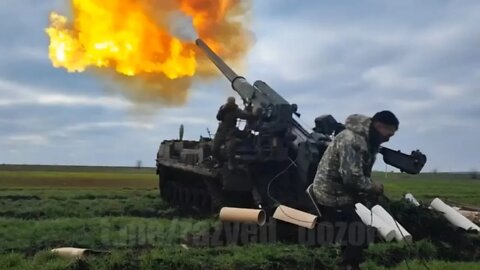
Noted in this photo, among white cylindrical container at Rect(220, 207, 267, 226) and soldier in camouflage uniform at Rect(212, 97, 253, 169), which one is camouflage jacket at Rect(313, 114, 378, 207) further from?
soldier in camouflage uniform at Rect(212, 97, 253, 169)

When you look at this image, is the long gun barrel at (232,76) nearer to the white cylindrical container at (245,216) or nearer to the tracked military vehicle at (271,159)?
the tracked military vehicle at (271,159)

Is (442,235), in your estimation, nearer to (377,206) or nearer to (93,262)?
(377,206)

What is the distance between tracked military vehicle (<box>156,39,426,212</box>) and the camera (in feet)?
53.9

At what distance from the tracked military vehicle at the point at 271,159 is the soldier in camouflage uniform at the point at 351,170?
738cm

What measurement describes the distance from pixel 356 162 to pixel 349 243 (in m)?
1.10

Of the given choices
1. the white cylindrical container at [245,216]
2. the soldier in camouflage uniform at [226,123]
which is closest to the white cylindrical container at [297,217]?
the white cylindrical container at [245,216]

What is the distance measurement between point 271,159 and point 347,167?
341 inches

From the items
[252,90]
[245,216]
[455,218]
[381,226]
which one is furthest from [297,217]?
[252,90]

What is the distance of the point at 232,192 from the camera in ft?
61.1

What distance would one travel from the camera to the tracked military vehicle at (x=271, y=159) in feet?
53.9

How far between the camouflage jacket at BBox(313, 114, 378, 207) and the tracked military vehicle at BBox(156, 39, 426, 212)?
741cm

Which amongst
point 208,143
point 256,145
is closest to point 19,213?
point 208,143

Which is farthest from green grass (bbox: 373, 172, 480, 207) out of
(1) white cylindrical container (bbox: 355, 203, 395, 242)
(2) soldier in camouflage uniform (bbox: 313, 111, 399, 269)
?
(2) soldier in camouflage uniform (bbox: 313, 111, 399, 269)

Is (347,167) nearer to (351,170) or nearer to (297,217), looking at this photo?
(351,170)
